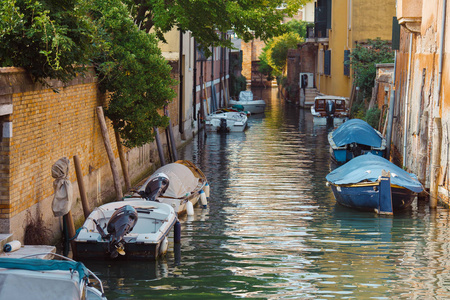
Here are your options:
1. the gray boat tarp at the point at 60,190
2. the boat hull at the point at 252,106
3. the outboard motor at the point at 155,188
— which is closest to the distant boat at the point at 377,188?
the outboard motor at the point at 155,188

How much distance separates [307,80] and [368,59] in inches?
782

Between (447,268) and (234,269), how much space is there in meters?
3.69

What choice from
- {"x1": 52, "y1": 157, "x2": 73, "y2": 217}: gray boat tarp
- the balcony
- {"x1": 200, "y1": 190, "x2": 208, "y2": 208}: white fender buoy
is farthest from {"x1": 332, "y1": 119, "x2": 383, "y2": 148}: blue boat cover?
{"x1": 52, "y1": 157, "x2": 73, "y2": 217}: gray boat tarp

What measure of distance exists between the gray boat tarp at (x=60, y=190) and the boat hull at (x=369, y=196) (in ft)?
24.3

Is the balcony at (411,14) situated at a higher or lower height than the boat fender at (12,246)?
higher

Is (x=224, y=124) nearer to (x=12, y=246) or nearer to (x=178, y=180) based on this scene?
(x=178, y=180)

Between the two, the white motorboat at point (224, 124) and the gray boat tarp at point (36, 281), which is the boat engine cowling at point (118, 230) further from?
the white motorboat at point (224, 124)

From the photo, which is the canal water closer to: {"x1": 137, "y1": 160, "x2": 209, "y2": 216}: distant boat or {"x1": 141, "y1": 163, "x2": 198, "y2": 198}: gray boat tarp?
{"x1": 137, "y1": 160, "x2": 209, "y2": 216}: distant boat

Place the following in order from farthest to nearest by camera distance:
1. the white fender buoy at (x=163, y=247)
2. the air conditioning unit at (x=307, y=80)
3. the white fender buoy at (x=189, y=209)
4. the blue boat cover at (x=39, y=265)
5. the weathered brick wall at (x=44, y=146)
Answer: the air conditioning unit at (x=307, y=80) < the white fender buoy at (x=189, y=209) < the white fender buoy at (x=163, y=247) < the weathered brick wall at (x=44, y=146) < the blue boat cover at (x=39, y=265)

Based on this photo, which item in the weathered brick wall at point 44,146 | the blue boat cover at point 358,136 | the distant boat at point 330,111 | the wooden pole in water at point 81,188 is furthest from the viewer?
the distant boat at point 330,111

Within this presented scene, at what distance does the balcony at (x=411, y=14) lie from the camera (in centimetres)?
2166

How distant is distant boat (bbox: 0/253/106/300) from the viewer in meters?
8.05

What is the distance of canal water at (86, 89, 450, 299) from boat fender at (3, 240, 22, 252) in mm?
1511

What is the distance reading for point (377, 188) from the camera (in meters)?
17.2
